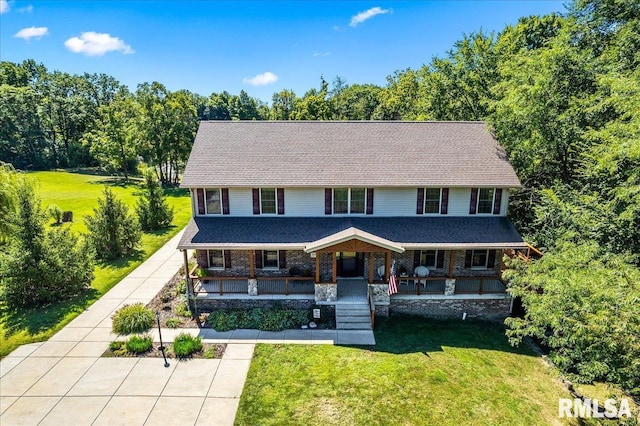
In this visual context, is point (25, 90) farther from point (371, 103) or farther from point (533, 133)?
point (533, 133)

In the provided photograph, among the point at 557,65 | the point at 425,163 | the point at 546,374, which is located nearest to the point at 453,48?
the point at 557,65

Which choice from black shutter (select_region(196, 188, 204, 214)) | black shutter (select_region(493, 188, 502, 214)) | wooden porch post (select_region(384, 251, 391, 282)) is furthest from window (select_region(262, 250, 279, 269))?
black shutter (select_region(493, 188, 502, 214))

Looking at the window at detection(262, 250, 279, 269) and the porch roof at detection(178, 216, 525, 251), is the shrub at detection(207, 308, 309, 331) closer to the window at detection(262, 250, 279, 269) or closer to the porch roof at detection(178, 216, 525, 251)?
the window at detection(262, 250, 279, 269)

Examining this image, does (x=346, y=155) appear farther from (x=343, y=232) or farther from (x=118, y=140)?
(x=118, y=140)

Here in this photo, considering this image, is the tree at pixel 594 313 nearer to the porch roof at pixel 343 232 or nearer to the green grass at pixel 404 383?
the green grass at pixel 404 383

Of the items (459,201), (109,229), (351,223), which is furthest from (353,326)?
(109,229)

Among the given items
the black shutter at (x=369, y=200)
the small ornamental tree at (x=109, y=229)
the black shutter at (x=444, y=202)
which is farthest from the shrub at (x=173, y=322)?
the black shutter at (x=444, y=202)
